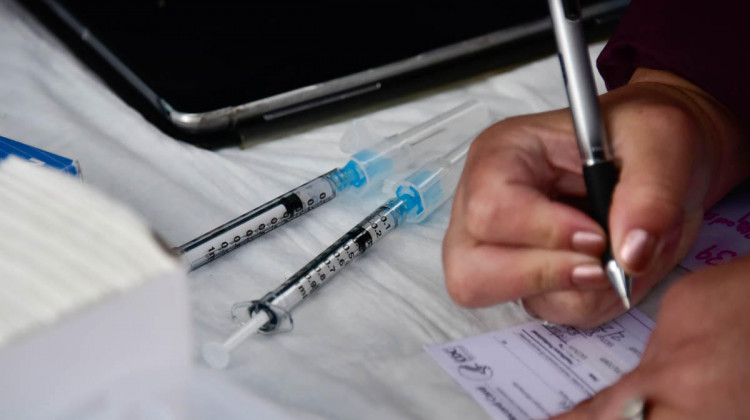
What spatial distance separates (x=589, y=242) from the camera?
36 centimetres

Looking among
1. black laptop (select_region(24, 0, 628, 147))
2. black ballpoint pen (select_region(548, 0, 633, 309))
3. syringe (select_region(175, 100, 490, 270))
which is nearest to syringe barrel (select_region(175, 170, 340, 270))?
syringe (select_region(175, 100, 490, 270))

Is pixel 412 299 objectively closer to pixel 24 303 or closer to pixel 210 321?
pixel 210 321

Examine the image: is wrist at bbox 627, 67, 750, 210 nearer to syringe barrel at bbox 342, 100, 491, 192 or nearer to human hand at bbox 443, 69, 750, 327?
human hand at bbox 443, 69, 750, 327

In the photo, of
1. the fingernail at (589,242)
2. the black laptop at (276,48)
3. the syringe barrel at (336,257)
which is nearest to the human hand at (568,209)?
the fingernail at (589,242)

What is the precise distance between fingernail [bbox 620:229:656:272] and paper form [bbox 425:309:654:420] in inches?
3.5

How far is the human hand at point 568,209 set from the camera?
1.18 feet

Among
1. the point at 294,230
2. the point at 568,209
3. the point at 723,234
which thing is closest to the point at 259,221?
the point at 294,230

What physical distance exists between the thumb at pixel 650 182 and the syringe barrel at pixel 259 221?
242 millimetres

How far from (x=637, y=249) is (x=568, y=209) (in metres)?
0.04

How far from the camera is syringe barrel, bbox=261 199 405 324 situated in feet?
1.48

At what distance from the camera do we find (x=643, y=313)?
A: 46 centimetres

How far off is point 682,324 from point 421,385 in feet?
0.47

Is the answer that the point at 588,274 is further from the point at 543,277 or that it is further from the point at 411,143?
Result: the point at 411,143

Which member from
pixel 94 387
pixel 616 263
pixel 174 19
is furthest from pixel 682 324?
pixel 174 19
